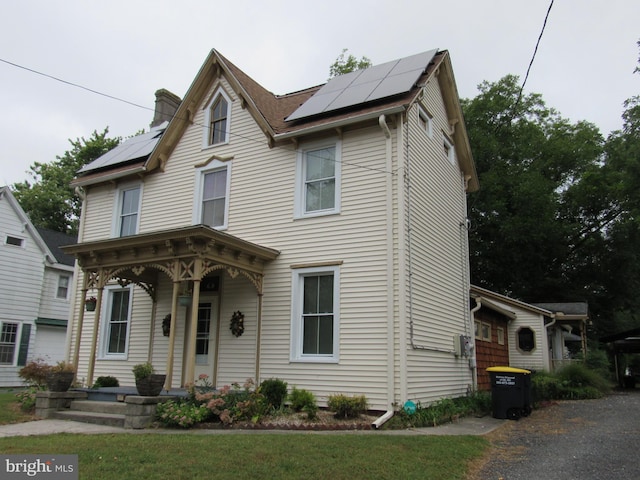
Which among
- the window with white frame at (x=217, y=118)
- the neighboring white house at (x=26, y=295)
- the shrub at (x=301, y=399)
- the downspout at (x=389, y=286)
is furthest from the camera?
the neighboring white house at (x=26, y=295)

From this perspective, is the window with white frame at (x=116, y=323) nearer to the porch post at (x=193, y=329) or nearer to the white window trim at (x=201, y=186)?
the white window trim at (x=201, y=186)

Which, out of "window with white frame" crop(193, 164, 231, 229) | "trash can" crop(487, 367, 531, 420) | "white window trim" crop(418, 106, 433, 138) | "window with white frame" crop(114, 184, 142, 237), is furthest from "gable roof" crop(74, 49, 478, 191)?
"trash can" crop(487, 367, 531, 420)

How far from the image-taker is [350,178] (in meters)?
11.4

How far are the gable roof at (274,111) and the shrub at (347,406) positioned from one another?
5.77 m

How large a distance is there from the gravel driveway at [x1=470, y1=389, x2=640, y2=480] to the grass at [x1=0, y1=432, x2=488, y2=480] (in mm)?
443

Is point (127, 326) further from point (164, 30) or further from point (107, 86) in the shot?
point (164, 30)

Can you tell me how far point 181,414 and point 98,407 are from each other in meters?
2.37

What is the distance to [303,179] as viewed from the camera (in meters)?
12.1

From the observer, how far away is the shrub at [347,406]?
30.9ft

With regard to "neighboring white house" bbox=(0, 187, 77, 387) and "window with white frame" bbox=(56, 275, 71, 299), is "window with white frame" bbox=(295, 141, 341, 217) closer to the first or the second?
"neighboring white house" bbox=(0, 187, 77, 387)

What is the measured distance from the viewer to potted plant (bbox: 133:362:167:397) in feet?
30.6

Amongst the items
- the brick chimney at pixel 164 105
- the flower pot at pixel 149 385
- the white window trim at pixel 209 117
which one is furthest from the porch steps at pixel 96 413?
the brick chimney at pixel 164 105

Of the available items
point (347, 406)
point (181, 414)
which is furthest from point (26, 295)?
point (347, 406)

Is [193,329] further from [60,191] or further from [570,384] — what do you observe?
[60,191]
